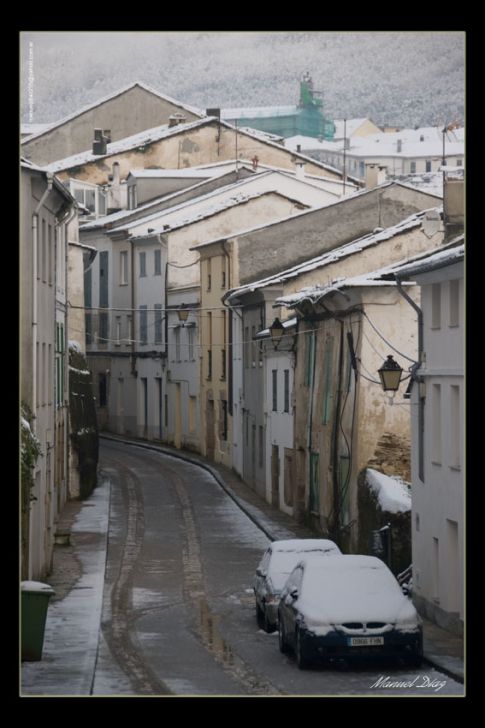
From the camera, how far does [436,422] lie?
83.6 feet

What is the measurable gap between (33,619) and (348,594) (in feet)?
14.2

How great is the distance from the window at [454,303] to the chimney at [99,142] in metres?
47.6

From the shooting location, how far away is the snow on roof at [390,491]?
29.6 metres

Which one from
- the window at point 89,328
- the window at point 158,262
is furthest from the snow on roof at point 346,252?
the window at point 89,328

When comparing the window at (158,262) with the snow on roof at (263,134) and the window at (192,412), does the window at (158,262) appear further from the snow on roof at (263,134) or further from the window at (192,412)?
the snow on roof at (263,134)

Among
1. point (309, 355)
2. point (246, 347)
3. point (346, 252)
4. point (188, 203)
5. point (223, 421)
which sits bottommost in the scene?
point (223, 421)

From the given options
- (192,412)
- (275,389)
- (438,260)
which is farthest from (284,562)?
(192,412)

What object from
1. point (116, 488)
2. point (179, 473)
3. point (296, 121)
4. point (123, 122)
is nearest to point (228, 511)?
point (116, 488)

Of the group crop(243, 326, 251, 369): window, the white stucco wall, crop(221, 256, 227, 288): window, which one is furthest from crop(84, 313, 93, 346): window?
the white stucco wall

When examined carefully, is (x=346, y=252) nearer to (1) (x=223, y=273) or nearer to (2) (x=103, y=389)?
(1) (x=223, y=273)

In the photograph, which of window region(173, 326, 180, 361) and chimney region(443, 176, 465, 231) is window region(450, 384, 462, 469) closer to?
chimney region(443, 176, 465, 231)

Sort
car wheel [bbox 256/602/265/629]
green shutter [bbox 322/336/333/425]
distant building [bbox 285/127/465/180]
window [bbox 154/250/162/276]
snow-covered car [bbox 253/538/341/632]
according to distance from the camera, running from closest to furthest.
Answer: snow-covered car [bbox 253/538/341/632]
car wheel [bbox 256/602/265/629]
green shutter [bbox 322/336/333/425]
window [bbox 154/250/162/276]
distant building [bbox 285/127/465/180]

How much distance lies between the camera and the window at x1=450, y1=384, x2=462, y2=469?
2383 cm

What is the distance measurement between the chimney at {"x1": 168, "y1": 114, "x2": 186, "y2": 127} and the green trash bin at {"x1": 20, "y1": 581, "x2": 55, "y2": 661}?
51818mm
